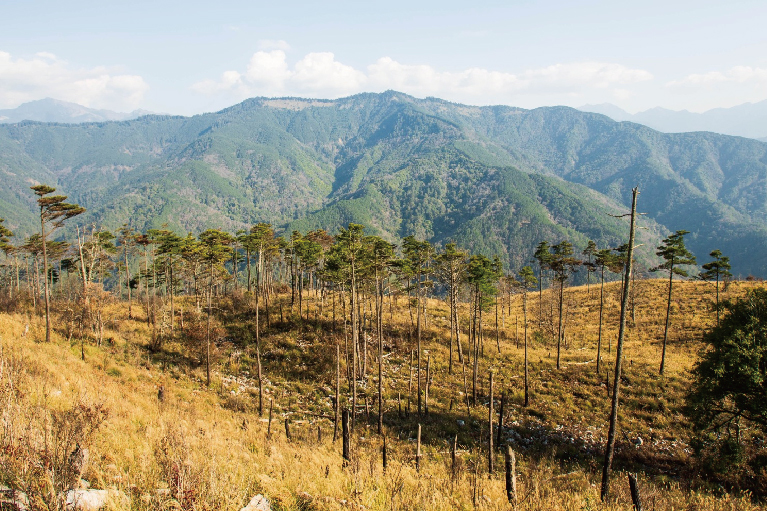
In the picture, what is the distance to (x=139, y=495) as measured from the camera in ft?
19.0

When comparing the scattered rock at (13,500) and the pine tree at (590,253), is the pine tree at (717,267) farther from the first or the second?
the scattered rock at (13,500)

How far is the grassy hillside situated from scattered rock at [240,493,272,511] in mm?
230

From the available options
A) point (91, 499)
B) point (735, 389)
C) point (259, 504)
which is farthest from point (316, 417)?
point (735, 389)

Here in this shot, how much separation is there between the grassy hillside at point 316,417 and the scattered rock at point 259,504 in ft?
0.75

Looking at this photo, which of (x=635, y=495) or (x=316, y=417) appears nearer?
(x=635, y=495)

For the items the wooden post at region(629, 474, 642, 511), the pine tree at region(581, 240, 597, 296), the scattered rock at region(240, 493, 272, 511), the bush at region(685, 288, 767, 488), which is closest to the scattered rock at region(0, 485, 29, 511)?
→ the scattered rock at region(240, 493, 272, 511)

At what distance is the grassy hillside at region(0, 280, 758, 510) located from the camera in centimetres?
649

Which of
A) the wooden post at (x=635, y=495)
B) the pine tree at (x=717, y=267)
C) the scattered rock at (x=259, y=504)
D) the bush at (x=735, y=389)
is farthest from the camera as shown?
the pine tree at (x=717, y=267)

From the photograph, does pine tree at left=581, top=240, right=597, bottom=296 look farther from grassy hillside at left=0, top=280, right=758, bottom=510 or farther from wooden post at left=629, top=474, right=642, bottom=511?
wooden post at left=629, top=474, right=642, bottom=511

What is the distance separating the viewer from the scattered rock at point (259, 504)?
5.89 m

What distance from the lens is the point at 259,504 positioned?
6.14 m

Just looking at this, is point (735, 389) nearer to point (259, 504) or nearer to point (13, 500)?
point (259, 504)

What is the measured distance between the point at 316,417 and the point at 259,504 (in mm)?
18183

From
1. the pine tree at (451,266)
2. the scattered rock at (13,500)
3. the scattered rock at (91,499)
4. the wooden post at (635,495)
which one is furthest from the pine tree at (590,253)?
the scattered rock at (13,500)
